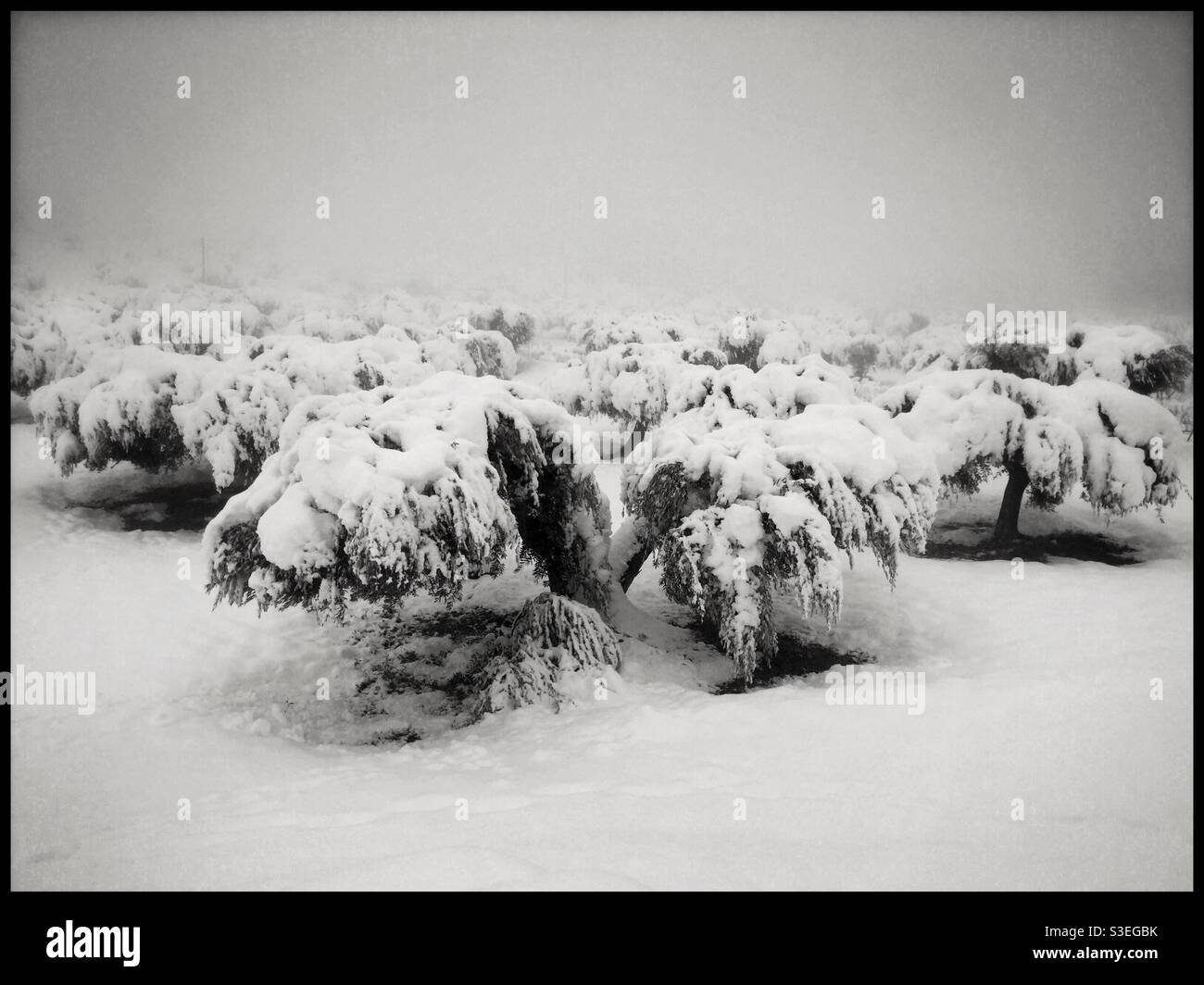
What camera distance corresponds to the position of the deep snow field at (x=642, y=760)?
2566 mm

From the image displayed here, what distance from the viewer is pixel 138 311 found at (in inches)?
754

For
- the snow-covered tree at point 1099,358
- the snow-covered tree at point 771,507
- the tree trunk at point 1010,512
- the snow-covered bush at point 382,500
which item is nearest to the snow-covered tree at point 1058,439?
the tree trunk at point 1010,512

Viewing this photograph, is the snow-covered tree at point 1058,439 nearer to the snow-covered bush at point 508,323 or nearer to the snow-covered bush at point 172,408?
the snow-covered bush at point 172,408

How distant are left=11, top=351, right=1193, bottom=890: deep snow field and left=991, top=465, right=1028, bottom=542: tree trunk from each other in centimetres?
141

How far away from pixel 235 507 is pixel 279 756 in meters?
1.78

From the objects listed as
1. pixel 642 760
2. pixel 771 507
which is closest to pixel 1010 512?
pixel 771 507

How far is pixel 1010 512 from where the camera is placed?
8766 mm

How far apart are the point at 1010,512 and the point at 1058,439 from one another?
5.35 feet

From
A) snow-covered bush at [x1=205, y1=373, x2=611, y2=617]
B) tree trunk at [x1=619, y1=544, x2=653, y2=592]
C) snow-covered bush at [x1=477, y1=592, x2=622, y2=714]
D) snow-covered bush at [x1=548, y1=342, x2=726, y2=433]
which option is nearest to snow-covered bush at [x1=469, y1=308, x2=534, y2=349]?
snow-covered bush at [x1=548, y1=342, x2=726, y2=433]

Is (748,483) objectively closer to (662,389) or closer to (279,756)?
(279,756)

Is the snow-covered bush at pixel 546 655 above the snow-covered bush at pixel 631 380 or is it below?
below

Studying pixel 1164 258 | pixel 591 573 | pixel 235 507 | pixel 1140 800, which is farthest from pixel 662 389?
pixel 1164 258

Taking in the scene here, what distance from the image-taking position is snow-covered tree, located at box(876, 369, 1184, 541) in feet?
24.3

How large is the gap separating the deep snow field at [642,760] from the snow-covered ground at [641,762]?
0.06 feet
